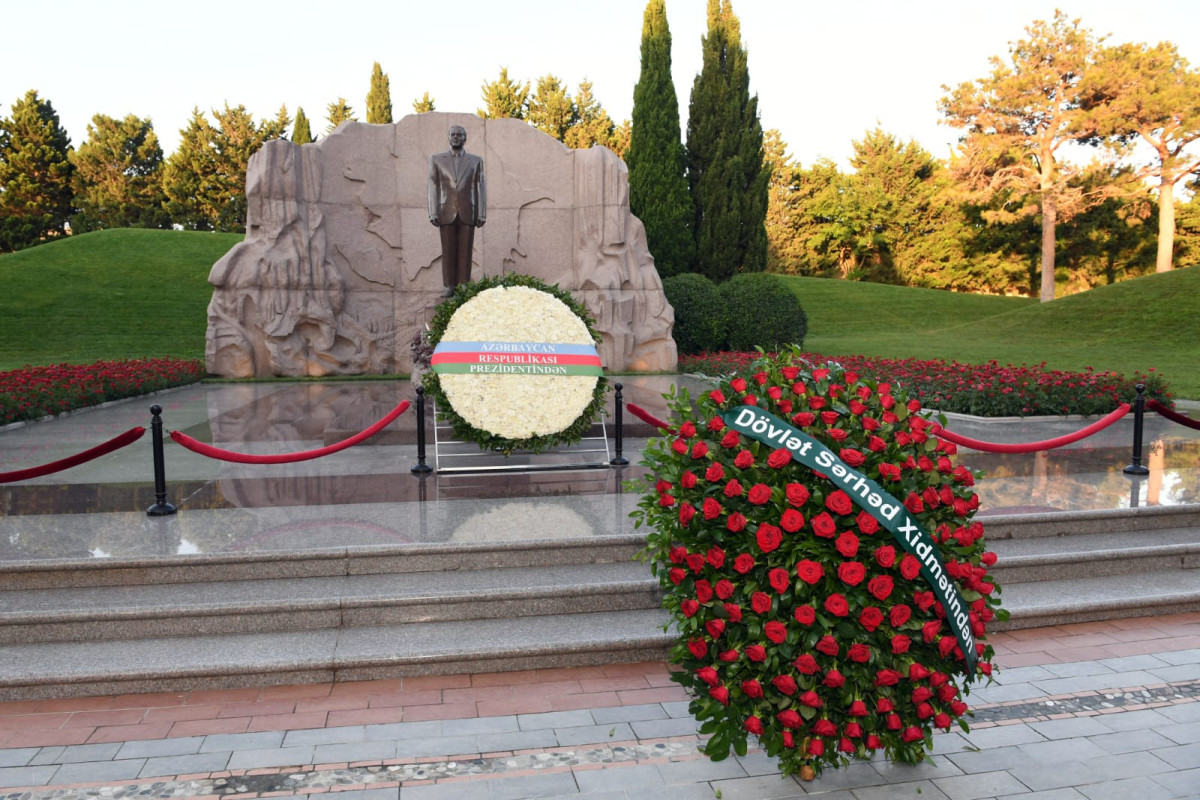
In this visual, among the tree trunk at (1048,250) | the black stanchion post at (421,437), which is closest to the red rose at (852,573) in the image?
the black stanchion post at (421,437)

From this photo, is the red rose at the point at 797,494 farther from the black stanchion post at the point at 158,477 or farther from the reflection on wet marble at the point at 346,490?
the black stanchion post at the point at 158,477

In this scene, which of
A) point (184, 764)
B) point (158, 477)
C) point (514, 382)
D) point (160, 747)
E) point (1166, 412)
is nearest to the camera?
point (184, 764)

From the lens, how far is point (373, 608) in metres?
4.67

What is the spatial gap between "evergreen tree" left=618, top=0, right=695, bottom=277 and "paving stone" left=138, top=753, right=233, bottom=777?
2142 centimetres

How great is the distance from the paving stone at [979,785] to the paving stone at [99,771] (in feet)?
10.9

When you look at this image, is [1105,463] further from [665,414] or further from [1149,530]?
[665,414]

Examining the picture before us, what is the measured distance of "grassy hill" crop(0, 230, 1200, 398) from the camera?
20.2m

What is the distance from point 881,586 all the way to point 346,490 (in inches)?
194

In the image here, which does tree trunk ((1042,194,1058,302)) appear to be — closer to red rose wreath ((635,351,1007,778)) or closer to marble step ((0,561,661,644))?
marble step ((0,561,661,644))

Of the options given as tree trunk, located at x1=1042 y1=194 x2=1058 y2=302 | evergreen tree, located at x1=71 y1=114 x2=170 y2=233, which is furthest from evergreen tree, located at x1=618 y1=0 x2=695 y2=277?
evergreen tree, located at x1=71 y1=114 x2=170 y2=233

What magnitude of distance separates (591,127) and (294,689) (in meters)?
41.7

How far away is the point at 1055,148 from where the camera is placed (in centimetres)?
3291

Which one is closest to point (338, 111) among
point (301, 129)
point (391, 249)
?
point (301, 129)

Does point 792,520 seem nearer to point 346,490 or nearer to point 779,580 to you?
point 779,580
